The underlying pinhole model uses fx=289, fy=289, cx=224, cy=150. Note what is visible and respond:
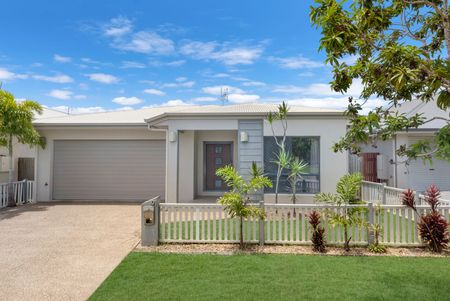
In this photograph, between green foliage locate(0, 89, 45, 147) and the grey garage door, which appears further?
the grey garage door

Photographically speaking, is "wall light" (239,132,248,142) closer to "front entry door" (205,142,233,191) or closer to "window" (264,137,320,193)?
"window" (264,137,320,193)

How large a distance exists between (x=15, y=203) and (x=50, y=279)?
899 cm

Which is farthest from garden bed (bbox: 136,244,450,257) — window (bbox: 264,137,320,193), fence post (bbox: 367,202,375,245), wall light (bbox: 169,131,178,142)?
wall light (bbox: 169,131,178,142)

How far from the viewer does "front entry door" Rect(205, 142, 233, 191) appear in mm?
13531

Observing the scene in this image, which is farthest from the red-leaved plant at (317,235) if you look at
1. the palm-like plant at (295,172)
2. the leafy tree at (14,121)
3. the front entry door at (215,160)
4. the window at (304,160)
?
the leafy tree at (14,121)

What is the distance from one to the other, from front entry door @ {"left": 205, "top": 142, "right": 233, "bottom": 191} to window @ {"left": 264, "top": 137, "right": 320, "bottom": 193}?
3340mm

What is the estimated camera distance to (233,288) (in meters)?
4.29

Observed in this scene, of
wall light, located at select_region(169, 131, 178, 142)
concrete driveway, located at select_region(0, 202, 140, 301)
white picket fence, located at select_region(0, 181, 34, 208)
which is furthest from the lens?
white picket fence, located at select_region(0, 181, 34, 208)

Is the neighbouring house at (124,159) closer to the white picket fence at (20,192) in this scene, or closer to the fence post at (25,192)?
the white picket fence at (20,192)

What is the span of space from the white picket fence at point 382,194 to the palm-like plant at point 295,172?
8.33 ft

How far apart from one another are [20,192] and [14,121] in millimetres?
3129

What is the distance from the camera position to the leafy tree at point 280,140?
9.70m

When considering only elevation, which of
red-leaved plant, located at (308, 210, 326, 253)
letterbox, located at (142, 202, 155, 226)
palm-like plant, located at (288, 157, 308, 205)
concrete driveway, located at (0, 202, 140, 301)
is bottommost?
concrete driveway, located at (0, 202, 140, 301)

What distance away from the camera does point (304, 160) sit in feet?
34.2
